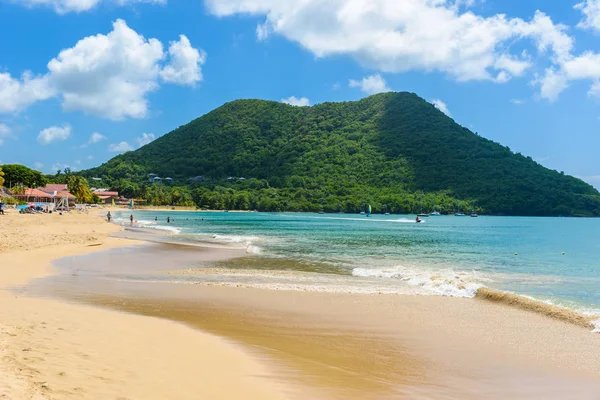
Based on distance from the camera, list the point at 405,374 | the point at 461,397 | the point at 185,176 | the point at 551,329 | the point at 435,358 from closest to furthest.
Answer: the point at 461,397 < the point at 405,374 < the point at 435,358 < the point at 551,329 < the point at 185,176

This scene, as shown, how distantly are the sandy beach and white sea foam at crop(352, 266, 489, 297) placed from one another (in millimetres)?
1070

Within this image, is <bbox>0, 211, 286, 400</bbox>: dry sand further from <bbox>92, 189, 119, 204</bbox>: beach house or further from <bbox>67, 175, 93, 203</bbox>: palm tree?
<bbox>92, 189, 119, 204</bbox>: beach house

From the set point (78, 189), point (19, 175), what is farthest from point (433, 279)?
point (78, 189)

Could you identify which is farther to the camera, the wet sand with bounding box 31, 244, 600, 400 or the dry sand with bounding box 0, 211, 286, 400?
the wet sand with bounding box 31, 244, 600, 400

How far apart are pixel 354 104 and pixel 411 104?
26383 millimetres

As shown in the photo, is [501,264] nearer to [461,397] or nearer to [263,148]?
[461,397]

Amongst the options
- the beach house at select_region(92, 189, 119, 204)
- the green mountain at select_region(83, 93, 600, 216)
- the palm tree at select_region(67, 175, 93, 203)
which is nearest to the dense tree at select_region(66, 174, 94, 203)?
the palm tree at select_region(67, 175, 93, 203)

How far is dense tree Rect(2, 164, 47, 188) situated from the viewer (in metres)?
102

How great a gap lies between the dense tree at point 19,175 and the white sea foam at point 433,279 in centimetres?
10495

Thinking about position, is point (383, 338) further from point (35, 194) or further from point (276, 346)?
point (35, 194)

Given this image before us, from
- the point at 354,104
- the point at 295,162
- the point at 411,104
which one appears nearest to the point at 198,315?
the point at 295,162

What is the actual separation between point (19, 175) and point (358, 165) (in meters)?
106

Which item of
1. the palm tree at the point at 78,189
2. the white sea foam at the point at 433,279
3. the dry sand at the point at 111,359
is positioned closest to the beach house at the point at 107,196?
the palm tree at the point at 78,189

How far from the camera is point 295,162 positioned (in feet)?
582
